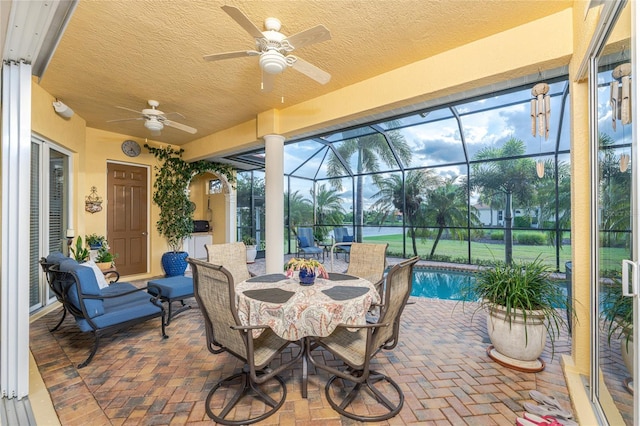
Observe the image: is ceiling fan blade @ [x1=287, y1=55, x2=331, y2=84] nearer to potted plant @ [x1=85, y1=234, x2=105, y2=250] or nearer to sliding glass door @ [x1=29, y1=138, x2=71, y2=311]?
sliding glass door @ [x1=29, y1=138, x2=71, y2=311]

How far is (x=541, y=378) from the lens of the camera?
2160 mm

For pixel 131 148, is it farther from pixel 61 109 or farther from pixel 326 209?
pixel 326 209

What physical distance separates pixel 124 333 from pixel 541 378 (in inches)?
157

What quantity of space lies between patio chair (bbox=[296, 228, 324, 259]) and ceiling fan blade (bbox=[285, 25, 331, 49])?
5973 millimetres

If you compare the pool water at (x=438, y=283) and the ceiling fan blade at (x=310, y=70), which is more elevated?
the ceiling fan blade at (x=310, y=70)

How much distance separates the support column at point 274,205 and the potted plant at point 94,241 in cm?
283

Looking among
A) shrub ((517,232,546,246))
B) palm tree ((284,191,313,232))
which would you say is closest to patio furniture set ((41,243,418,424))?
shrub ((517,232,546,246))

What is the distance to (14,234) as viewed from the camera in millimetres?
1835

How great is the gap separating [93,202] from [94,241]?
2.47 feet

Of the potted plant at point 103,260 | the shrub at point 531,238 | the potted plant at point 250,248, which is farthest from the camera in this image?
the potted plant at point 250,248

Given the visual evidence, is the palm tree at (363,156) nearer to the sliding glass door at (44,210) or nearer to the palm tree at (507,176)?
the palm tree at (507,176)

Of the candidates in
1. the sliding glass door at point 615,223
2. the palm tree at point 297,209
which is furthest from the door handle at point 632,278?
the palm tree at point 297,209

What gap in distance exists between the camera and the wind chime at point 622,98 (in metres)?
1.34

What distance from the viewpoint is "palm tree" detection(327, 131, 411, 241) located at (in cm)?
738
